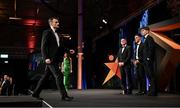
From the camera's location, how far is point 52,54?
8.19 m

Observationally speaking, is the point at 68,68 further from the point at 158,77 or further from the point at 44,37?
the point at 44,37

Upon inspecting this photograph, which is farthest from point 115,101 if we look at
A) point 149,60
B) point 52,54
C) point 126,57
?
point 126,57

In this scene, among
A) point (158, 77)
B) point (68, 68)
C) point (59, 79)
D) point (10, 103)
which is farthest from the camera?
point (68, 68)

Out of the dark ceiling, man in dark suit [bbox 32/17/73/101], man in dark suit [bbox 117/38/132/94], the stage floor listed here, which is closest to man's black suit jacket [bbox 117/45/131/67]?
man in dark suit [bbox 117/38/132/94]

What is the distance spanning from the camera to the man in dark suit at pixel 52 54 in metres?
8.09

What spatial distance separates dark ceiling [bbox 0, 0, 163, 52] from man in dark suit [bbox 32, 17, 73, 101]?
8239mm

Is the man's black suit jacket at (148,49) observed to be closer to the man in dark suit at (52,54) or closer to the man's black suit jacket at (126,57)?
the man's black suit jacket at (126,57)

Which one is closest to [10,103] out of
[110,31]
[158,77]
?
[158,77]

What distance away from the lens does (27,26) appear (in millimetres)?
20891

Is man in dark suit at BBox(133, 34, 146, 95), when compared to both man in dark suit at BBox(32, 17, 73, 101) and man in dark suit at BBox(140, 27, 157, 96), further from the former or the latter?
man in dark suit at BBox(32, 17, 73, 101)

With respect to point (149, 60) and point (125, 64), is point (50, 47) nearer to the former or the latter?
point (149, 60)

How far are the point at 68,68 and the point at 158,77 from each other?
3286 mm

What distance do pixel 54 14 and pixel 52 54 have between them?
11.6m

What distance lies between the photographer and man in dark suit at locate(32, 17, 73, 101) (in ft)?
26.5
